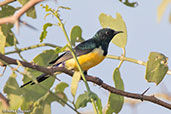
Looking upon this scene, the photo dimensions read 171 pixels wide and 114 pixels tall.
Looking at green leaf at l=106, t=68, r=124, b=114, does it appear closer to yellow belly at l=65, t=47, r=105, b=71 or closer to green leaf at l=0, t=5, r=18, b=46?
green leaf at l=0, t=5, r=18, b=46

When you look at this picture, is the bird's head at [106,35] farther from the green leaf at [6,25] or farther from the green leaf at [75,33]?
the green leaf at [6,25]

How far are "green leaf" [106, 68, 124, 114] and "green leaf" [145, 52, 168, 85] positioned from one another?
198 millimetres

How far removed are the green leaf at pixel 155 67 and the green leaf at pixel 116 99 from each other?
0.65ft

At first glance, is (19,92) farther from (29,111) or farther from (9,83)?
(29,111)

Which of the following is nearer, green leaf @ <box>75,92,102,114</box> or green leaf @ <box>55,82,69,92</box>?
green leaf @ <box>75,92,102,114</box>

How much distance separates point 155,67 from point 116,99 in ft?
1.19

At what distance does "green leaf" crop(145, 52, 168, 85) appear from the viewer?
7.49ft

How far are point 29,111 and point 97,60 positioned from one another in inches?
84.9

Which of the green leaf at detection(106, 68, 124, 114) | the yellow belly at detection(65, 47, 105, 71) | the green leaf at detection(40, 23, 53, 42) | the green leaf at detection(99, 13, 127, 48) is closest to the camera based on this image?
the green leaf at detection(40, 23, 53, 42)

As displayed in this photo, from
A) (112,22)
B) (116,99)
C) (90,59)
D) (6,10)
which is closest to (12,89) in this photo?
(6,10)

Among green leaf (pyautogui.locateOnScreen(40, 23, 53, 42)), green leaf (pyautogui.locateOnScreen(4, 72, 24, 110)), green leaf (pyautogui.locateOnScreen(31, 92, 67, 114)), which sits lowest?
green leaf (pyautogui.locateOnScreen(31, 92, 67, 114))

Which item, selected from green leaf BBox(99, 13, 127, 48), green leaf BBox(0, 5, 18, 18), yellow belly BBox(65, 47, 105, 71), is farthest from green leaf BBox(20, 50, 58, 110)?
yellow belly BBox(65, 47, 105, 71)

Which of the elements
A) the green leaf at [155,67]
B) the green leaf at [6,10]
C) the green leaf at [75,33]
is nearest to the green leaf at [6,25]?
the green leaf at [6,10]

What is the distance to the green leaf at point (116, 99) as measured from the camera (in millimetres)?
2344
